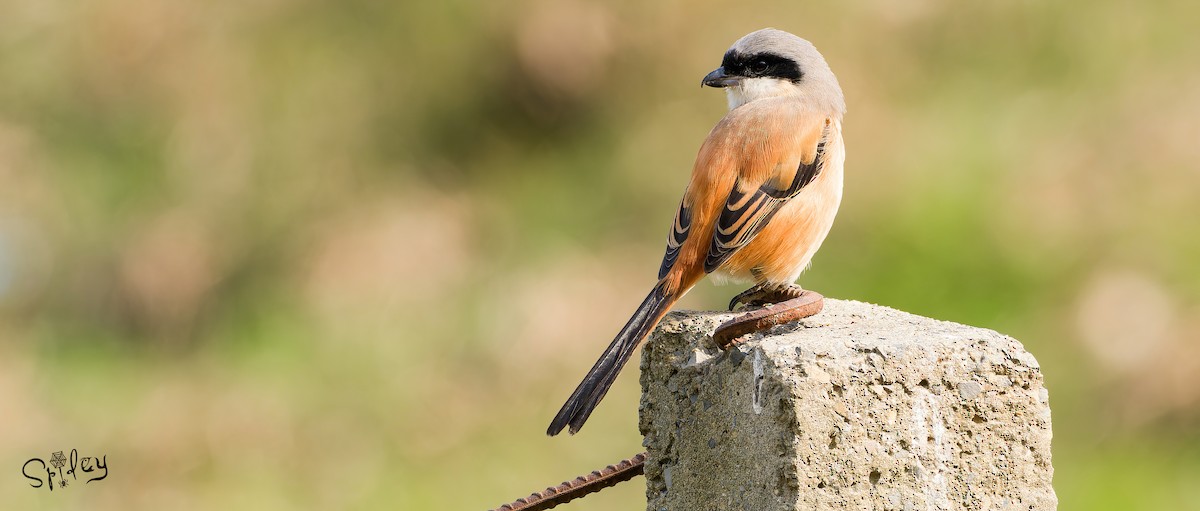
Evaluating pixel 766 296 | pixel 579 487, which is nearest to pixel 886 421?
pixel 579 487

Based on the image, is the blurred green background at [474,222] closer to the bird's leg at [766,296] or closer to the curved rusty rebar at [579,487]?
the bird's leg at [766,296]

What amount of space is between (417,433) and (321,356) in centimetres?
76

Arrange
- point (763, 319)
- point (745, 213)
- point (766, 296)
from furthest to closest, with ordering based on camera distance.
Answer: point (745, 213)
point (766, 296)
point (763, 319)

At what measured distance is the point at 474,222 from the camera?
752cm

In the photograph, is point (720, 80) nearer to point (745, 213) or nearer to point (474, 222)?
point (745, 213)

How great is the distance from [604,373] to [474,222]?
5204mm

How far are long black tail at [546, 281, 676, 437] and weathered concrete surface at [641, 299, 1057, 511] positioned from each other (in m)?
0.36

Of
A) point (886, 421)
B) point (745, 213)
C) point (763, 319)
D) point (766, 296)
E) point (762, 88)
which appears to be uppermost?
point (762, 88)

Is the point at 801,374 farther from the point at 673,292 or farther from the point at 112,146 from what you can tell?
the point at 112,146

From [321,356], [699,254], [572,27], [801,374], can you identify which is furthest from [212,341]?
[801,374]

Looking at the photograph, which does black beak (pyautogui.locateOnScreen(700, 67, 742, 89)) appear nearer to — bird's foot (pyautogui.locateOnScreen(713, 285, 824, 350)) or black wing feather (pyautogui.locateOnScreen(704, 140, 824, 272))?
black wing feather (pyautogui.locateOnScreen(704, 140, 824, 272))

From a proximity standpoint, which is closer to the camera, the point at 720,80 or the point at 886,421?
the point at 886,421

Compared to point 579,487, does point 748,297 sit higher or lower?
higher

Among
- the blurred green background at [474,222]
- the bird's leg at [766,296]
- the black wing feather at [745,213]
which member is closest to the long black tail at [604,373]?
the bird's leg at [766,296]
